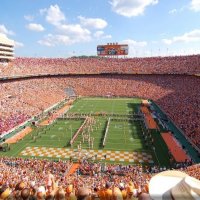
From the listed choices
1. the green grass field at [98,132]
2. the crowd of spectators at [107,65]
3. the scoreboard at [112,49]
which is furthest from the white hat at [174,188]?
the scoreboard at [112,49]

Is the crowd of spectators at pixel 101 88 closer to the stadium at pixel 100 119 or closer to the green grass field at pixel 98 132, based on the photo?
the stadium at pixel 100 119

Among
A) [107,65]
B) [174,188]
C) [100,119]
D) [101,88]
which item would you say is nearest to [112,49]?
[107,65]

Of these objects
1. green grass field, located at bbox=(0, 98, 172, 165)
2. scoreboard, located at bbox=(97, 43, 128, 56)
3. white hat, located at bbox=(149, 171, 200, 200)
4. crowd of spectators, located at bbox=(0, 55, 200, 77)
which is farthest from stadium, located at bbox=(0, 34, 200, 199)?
scoreboard, located at bbox=(97, 43, 128, 56)

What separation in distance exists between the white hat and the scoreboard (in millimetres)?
73781

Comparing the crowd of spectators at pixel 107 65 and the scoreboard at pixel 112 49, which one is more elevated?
the scoreboard at pixel 112 49

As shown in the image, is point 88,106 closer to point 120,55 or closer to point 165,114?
point 165,114

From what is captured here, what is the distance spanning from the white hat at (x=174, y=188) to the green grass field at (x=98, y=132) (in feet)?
57.4

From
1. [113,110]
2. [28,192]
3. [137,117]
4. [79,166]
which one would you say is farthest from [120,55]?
[28,192]

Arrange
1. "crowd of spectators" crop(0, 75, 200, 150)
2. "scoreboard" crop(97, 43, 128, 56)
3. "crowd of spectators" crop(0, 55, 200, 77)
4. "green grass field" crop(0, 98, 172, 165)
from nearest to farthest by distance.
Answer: "green grass field" crop(0, 98, 172, 165) < "crowd of spectators" crop(0, 75, 200, 150) < "crowd of spectators" crop(0, 55, 200, 77) < "scoreboard" crop(97, 43, 128, 56)

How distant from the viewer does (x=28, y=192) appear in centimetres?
800

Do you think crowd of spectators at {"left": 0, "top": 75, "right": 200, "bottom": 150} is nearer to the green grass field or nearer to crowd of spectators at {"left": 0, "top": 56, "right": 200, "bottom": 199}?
crowd of spectators at {"left": 0, "top": 56, "right": 200, "bottom": 199}

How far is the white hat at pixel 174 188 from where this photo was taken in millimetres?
5621

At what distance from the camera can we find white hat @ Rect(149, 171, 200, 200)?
5.62 metres

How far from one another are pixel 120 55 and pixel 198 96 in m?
43.1
